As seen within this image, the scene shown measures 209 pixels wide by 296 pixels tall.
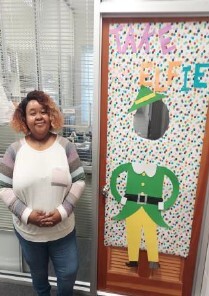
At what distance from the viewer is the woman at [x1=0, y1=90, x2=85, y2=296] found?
134 cm

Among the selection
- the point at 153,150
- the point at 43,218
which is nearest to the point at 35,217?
the point at 43,218

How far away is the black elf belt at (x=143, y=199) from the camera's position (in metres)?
1.64

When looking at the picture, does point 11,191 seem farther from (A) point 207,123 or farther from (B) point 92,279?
(A) point 207,123

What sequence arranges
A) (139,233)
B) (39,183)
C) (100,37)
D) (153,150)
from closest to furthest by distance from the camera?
(39,183) < (100,37) < (153,150) < (139,233)

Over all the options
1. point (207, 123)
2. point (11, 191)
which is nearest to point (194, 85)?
point (207, 123)

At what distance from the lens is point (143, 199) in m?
1.65

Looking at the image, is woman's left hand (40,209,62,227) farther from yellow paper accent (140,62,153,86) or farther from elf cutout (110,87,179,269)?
yellow paper accent (140,62,153,86)

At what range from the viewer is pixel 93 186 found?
1.67m

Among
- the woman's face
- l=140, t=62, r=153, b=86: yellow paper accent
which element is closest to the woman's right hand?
the woman's face

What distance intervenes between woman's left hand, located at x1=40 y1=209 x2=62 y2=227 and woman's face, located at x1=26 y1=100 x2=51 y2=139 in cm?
45

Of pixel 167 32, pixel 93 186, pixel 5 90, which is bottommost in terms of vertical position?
pixel 93 186

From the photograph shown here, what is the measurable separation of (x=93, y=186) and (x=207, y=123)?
0.84m

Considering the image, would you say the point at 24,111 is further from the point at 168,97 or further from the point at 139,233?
the point at 139,233

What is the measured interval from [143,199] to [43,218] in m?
0.68
